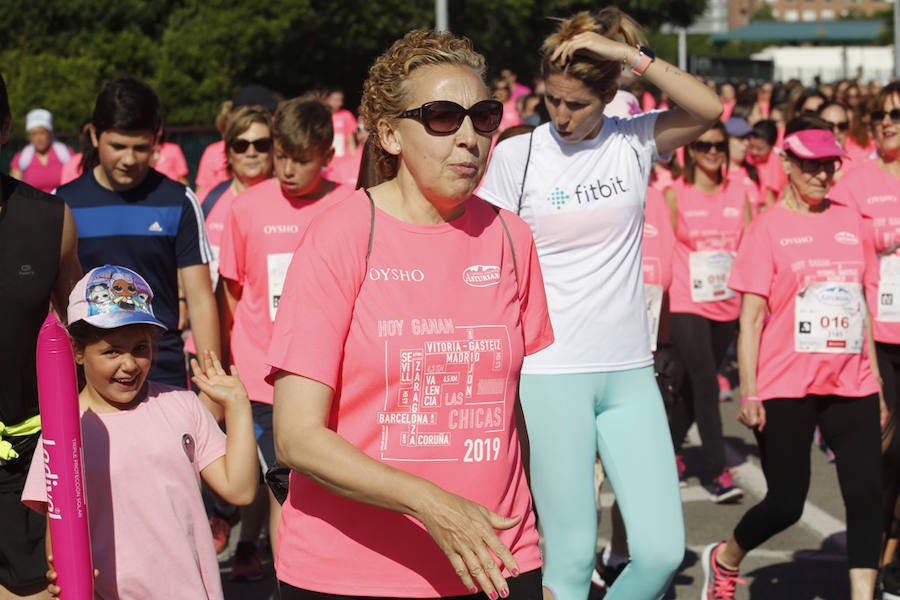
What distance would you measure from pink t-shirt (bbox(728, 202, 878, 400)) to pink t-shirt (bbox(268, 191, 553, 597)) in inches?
108

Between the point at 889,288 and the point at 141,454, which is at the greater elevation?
the point at 889,288

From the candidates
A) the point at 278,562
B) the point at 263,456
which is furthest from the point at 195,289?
the point at 278,562

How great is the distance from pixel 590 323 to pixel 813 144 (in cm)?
163

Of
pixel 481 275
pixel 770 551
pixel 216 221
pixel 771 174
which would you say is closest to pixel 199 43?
pixel 771 174

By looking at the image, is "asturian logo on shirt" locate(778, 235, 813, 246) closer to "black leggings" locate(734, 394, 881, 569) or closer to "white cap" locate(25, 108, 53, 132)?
"black leggings" locate(734, 394, 881, 569)

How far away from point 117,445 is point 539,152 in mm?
1864

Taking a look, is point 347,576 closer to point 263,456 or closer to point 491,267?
point 491,267

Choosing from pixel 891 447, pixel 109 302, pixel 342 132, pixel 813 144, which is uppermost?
pixel 342 132

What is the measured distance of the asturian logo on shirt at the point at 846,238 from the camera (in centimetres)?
570

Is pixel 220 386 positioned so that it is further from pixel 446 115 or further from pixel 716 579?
pixel 716 579

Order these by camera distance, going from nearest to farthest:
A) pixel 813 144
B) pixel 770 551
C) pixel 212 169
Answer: pixel 813 144 < pixel 770 551 < pixel 212 169

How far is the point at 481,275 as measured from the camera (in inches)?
127

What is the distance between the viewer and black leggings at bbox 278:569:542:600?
314cm

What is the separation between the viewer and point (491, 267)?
3.25 metres
